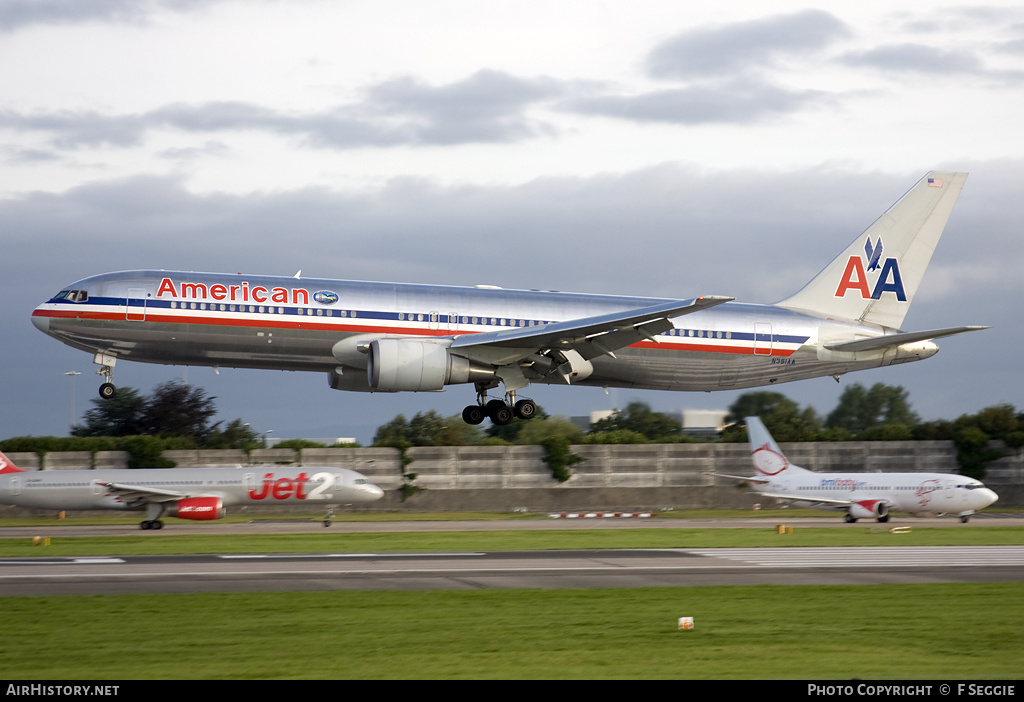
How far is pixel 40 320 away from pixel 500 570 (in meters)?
16.3

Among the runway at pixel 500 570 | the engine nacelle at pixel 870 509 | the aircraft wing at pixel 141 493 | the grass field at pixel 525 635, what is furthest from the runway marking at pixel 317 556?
the engine nacelle at pixel 870 509

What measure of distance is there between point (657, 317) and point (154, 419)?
64.1m

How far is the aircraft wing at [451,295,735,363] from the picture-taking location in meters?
32.0

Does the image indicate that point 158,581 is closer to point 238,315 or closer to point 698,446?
point 238,315

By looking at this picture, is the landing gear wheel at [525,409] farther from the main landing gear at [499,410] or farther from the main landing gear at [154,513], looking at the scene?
the main landing gear at [154,513]

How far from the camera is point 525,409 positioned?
3641 centimetres

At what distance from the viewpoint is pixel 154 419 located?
85.9 metres

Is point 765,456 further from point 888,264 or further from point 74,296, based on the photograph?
point 74,296

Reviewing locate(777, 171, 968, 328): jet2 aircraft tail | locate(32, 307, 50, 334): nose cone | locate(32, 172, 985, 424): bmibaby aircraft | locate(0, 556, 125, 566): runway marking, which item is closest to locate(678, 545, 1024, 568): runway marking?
locate(32, 172, 985, 424): bmibaby aircraft

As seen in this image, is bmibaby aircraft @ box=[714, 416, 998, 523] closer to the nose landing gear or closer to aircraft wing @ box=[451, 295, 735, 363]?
aircraft wing @ box=[451, 295, 735, 363]

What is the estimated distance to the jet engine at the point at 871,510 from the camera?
5141 centimetres

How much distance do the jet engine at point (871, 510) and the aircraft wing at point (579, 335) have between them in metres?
22.7

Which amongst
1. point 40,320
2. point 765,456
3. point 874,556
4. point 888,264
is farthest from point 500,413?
point 765,456

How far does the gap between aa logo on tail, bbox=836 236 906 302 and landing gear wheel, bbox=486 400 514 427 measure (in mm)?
14362
